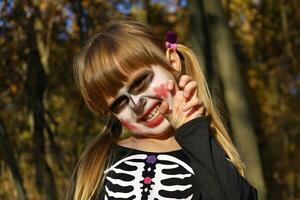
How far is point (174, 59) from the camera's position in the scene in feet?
7.97

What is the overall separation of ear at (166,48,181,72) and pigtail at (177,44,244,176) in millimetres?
51

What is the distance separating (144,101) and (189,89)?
7.2 inches

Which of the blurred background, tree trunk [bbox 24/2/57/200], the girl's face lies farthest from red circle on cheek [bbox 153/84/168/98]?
tree trunk [bbox 24/2/57/200]

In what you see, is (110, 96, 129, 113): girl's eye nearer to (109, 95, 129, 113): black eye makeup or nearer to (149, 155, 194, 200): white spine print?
(109, 95, 129, 113): black eye makeup

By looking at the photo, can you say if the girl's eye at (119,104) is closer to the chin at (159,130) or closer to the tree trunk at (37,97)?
the chin at (159,130)

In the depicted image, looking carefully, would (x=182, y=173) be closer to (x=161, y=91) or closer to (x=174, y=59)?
(x=161, y=91)

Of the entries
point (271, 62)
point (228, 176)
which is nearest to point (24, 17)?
point (228, 176)

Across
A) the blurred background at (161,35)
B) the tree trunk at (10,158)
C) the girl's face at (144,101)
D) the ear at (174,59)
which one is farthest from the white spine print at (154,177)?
the tree trunk at (10,158)

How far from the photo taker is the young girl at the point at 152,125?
2160mm

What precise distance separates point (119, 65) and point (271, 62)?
14.5 meters

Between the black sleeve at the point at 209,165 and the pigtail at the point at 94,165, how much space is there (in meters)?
0.39

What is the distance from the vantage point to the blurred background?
15.1ft

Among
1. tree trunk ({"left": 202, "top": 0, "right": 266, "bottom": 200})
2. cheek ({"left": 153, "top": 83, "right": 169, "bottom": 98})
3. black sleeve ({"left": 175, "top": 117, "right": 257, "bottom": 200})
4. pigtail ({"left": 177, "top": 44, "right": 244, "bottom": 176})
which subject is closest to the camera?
black sleeve ({"left": 175, "top": 117, "right": 257, "bottom": 200})

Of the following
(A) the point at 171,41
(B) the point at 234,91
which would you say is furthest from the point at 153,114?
(B) the point at 234,91
